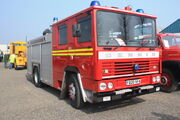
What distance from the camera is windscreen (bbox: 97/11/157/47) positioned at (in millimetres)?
4207

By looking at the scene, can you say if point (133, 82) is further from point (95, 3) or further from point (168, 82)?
point (168, 82)

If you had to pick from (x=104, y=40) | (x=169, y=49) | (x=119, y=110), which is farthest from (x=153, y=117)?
(x=169, y=49)

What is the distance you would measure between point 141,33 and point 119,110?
87.8 inches

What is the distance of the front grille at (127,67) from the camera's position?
4180 millimetres

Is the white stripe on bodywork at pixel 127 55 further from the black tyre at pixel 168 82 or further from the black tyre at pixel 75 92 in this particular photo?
the black tyre at pixel 168 82

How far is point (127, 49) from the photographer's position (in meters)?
4.51

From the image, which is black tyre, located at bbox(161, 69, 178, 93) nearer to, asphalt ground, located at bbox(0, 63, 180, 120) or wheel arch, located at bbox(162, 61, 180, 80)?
wheel arch, located at bbox(162, 61, 180, 80)

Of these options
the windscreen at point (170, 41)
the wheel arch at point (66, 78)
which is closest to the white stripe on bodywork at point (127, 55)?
the wheel arch at point (66, 78)

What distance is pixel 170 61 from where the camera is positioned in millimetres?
6762

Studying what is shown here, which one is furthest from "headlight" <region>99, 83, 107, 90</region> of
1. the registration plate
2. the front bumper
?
the registration plate

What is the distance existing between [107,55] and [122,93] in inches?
40.2

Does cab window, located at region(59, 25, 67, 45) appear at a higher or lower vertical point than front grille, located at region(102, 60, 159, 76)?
higher

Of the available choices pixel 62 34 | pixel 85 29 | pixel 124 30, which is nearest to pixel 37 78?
pixel 62 34

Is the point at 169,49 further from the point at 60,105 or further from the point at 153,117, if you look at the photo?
the point at 60,105
